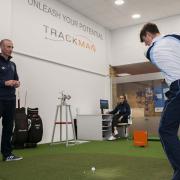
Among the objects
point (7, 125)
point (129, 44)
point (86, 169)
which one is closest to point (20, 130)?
point (7, 125)

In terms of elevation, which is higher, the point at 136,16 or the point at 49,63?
the point at 136,16

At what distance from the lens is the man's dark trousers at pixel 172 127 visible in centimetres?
188

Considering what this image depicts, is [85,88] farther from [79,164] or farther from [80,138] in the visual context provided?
[79,164]

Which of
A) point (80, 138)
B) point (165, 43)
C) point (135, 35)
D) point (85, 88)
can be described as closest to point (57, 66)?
point (85, 88)

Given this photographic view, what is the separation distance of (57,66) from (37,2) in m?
1.55

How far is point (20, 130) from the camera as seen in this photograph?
4.86 metres

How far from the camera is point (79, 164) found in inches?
129

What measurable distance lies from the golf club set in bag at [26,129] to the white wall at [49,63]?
0.47 m

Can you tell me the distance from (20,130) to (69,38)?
123 inches

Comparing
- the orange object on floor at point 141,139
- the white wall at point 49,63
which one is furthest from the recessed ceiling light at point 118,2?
the orange object on floor at point 141,139

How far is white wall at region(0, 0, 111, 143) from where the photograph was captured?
5.55 meters

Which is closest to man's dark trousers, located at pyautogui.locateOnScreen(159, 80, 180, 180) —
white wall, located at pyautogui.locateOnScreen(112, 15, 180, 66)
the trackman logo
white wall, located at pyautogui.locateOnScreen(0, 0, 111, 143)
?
white wall, located at pyautogui.locateOnScreen(0, 0, 111, 143)

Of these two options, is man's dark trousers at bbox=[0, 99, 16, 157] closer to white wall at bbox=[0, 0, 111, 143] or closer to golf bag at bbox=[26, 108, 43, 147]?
golf bag at bbox=[26, 108, 43, 147]

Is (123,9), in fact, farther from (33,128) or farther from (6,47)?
(6,47)
